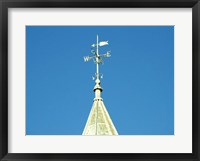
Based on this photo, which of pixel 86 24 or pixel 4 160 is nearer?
pixel 4 160

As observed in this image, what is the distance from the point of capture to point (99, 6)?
3967 mm

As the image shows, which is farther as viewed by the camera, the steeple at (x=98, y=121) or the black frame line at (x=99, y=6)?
the steeple at (x=98, y=121)

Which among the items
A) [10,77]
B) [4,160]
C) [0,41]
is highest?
[0,41]

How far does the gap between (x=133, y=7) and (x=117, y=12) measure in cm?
14

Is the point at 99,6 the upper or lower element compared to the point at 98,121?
upper

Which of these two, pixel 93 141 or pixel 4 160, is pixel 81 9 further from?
pixel 4 160

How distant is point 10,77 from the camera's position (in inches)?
155

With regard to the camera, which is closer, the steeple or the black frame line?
the black frame line

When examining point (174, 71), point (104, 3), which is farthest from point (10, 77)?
point (174, 71)

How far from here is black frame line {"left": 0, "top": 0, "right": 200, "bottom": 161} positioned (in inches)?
150

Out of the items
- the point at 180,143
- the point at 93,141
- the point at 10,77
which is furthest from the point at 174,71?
the point at 10,77

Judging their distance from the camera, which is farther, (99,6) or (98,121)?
(98,121)

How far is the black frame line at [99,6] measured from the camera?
150 inches

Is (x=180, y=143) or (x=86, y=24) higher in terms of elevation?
(x=86, y=24)
